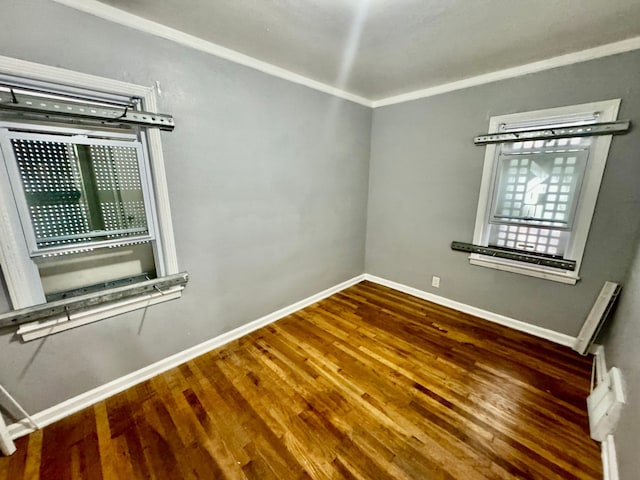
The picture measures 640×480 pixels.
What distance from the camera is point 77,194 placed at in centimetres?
148

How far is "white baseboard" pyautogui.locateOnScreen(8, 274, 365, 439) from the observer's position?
1450 millimetres

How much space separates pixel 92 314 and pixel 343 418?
1708mm

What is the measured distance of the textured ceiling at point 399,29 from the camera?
137 centimetres

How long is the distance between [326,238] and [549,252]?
215 cm

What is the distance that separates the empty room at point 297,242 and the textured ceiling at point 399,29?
0.07 ft

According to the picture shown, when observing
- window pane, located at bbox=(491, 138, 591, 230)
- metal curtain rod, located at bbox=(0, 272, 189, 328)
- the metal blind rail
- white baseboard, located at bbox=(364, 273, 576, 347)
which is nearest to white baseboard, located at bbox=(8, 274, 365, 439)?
metal curtain rod, located at bbox=(0, 272, 189, 328)

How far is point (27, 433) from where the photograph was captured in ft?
4.62

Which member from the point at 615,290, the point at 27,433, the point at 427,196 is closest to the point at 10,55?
the point at 27,433

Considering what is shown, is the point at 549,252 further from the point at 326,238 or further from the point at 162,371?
the point at 162,371

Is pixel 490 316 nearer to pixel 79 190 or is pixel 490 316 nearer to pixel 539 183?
pixel 539 183

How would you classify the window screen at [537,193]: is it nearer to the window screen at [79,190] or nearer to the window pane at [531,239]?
the window pane at [531,239]

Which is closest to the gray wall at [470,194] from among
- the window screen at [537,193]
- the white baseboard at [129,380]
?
the window screen at [537,193]

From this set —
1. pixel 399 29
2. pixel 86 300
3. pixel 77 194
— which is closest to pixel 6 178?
pixel 77 194

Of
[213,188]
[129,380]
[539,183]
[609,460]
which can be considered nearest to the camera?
[609,460]
